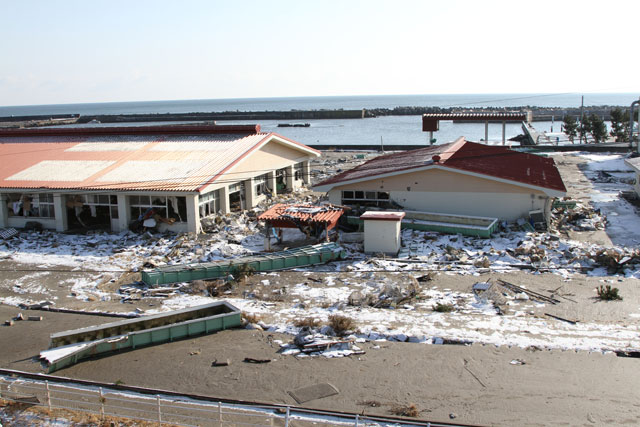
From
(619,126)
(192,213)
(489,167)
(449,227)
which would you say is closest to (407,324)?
(449,227)

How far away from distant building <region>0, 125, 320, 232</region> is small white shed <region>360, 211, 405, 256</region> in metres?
7.73

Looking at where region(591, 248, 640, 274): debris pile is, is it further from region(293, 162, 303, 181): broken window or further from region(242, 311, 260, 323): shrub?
region(293, 162, 303, 181): broken window

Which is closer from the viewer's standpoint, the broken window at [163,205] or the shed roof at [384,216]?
the shed roof at [384,216]

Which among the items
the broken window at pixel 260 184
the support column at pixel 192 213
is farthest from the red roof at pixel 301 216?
the broken window at pixel 260 184

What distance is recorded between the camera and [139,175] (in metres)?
27.3

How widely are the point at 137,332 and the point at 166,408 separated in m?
3.67

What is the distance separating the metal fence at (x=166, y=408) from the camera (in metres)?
10.7

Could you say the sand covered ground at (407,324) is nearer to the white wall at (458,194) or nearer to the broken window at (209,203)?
the broken window at (209,203)

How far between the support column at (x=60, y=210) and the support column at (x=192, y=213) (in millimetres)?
6372

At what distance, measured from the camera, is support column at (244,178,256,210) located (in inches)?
1207

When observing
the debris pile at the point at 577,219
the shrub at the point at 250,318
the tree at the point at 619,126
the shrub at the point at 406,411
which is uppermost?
the tree at the point at 619,126

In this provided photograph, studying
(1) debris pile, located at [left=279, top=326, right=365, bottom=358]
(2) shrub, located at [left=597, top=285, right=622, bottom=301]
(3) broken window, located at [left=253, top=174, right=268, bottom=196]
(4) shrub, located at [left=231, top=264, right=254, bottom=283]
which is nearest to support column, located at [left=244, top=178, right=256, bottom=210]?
(3) broken window, located at [left=253, top=174, right=268, bottom=196]

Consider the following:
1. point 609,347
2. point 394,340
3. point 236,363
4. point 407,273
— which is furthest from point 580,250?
point 236,363

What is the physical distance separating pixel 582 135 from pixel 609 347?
2413 inches
